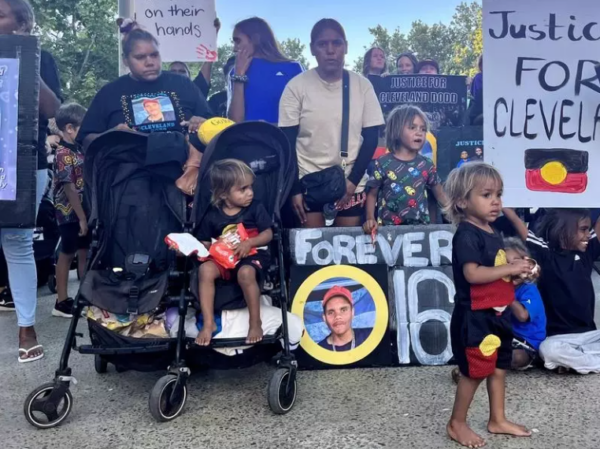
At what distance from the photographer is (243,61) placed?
463 centimetres

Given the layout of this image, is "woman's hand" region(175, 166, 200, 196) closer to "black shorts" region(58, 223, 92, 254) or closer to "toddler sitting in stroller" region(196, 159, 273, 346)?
"toddler sitting in stroller" region(196, 159, 273, 346)

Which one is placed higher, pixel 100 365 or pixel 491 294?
pixel 491 294

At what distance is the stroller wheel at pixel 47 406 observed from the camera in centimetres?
313

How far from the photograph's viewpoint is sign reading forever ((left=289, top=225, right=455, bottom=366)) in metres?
3.92

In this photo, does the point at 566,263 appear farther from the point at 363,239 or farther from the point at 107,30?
the point at 107,30

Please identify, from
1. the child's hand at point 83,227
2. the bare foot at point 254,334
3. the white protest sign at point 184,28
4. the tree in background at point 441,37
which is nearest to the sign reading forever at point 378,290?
the bare foot at point 254,334

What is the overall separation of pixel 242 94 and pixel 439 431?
2.64 m

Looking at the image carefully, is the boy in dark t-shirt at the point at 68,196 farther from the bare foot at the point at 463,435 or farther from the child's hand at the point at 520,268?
the child's hand at the point at 520,268

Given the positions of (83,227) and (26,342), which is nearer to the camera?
(26,342)

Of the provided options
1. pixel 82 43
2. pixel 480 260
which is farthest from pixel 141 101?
pixel 82 43

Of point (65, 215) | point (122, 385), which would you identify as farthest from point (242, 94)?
point (122, 385)

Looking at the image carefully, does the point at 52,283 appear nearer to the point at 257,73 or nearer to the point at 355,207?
the point at 257,73

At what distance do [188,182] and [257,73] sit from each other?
1.09 m

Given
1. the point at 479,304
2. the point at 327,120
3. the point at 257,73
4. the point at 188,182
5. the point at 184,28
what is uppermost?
the point at 184,28
